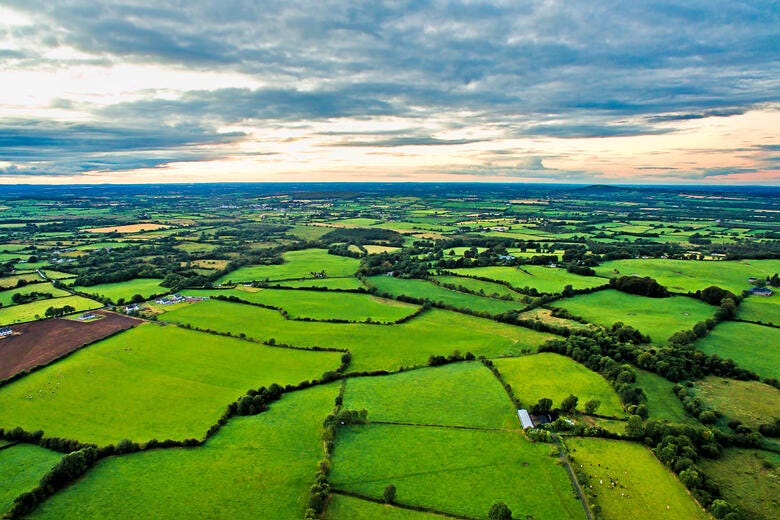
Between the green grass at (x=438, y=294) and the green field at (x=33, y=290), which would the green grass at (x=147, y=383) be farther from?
the green field at (x=33, y=290)

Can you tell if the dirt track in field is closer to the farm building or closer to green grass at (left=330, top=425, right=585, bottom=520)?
green grass at (left=330, top=425, right=585, bottom=520)

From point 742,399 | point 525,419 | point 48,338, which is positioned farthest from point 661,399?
point 48,338

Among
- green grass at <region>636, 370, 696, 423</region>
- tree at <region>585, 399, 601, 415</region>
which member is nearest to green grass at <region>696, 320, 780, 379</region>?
green grass at <region>636, 370, 696, 423</region>

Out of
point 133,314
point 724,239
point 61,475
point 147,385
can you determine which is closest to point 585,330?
point 147,385

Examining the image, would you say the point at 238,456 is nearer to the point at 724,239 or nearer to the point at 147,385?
the point at 147,385

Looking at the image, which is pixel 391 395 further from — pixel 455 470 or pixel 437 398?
pixel 455 470
